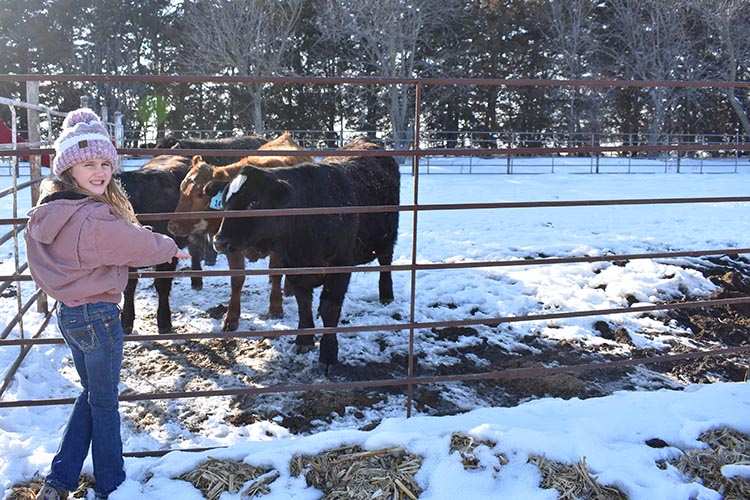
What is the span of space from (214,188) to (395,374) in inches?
80.4

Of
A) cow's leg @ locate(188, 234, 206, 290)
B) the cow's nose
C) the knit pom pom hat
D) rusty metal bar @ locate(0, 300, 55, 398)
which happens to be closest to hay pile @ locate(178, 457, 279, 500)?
the knit pom pom hat


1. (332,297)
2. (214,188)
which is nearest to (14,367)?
(214,188)

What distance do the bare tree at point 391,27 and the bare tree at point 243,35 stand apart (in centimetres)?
192

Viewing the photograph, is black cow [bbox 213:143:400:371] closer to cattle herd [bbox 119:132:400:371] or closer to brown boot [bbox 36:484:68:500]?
cattle herd [bbox 119:132:400:371]

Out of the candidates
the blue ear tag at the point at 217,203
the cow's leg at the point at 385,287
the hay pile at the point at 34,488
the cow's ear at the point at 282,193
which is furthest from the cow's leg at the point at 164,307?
the hay pile at the point at 34,488

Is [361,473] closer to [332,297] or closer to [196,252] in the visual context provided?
[332,297]

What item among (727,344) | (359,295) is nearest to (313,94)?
(359,295)

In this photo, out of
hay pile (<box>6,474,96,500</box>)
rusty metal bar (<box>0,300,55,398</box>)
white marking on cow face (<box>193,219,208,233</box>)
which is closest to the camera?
hay pile (<box>6,474,96,500</box>)

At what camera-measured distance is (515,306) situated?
6293mm

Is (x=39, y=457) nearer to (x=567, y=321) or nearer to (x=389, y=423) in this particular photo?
(x=389, y=423)

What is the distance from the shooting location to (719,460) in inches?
121

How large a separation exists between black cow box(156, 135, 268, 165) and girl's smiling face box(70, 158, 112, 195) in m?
5.75

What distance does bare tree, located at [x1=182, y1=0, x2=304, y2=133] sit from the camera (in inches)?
906

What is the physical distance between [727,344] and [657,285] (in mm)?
1406
